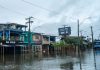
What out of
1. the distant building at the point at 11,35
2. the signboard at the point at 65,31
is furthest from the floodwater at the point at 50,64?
the signboard at the point at 65,31

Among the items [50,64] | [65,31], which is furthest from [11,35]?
[65,31]

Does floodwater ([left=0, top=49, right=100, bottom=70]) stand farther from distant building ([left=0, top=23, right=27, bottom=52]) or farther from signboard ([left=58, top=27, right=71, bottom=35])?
signboard ([left=58, top=27, right=71, bottom=35])

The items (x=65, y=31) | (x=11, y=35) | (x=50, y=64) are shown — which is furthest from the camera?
(x=65, y=31)

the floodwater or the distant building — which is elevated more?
the distant building

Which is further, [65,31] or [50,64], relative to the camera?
[65,31]

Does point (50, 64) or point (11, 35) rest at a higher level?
point (11, 35)

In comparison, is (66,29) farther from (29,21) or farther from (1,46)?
(1,46)

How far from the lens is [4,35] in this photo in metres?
70.2

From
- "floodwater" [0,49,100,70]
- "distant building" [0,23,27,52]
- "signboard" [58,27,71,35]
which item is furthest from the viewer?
"signboard" [58,27,71,35]

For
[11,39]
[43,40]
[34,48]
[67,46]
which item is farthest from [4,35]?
[67,46]

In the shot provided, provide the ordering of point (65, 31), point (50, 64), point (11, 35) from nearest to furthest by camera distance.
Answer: point (50, 64)
point (11, 35)
point (65, 31)

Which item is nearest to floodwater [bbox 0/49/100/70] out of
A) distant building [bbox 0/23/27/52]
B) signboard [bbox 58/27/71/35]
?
distant building [bbox 0/23/27/52]

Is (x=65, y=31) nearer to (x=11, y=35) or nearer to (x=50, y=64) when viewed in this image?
(x=11, y=35)

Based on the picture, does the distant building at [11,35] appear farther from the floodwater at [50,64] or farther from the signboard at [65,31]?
the signboard at [65,31]
